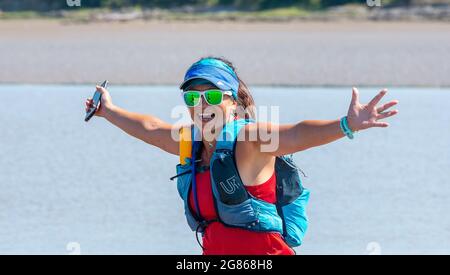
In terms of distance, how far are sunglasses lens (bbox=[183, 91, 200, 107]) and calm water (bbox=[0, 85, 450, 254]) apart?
117 inches

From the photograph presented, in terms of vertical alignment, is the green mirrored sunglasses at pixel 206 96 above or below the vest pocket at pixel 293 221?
above

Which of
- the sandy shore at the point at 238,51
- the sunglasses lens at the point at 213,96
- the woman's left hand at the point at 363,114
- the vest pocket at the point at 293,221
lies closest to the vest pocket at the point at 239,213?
the vest pocket at the point at 293,221

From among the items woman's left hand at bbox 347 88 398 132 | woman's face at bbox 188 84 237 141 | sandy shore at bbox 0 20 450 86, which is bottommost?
sandy shore at bbox 0 20 450 86

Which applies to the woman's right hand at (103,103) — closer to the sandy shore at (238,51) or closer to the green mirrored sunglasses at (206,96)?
the green mirrored sunglasses at (206,96)

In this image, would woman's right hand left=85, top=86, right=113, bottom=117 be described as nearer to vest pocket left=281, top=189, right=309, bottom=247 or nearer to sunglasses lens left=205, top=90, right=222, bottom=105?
sunglasses lens left=205, top=90, right=222, bottom=105

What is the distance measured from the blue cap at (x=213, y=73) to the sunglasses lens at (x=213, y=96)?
0.03m

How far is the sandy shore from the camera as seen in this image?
48.8 feet

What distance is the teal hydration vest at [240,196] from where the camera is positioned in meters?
3.36

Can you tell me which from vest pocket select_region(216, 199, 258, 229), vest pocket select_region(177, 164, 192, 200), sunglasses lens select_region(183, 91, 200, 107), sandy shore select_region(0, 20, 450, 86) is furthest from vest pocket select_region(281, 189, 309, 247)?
sandy shore select_region(0, 20, 450, 86)

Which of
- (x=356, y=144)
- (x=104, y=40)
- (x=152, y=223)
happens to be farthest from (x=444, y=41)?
(x=152, y=223)

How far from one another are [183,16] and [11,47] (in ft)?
19.8
